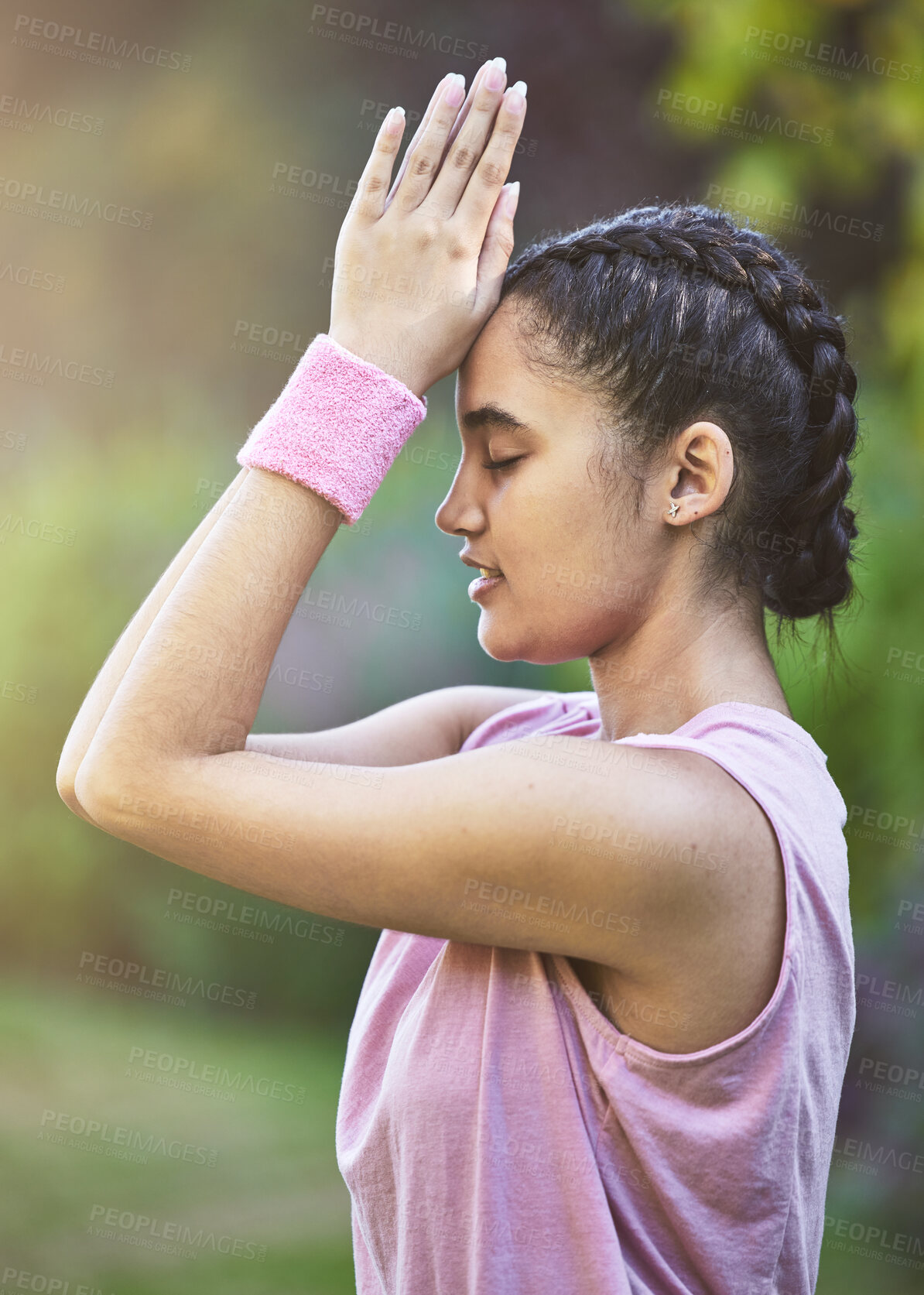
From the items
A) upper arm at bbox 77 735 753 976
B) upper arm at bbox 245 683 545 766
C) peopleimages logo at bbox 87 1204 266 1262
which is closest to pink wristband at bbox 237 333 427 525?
upper arm at bbox 77 735 753 976

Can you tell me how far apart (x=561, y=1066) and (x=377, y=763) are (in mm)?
448

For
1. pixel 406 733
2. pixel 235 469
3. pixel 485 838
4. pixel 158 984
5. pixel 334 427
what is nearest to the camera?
pixel 485 838

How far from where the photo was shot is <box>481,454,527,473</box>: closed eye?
962 millimetres

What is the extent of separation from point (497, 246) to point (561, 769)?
511 millimetres

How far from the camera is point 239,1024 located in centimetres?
268

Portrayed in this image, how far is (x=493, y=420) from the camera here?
964 millimetres

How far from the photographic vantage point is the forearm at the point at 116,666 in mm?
940

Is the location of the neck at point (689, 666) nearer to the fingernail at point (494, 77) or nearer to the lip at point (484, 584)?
the lip at point (484, 584)

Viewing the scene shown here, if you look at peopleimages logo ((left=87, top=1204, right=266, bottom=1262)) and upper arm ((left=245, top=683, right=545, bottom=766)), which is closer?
upper arm ((left=245, top=683, right=545, bottom=766))

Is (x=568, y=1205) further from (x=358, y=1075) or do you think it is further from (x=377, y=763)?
(x=377, y=763)

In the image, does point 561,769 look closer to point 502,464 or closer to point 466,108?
point 502,464

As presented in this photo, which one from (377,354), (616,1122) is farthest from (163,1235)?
(377,354)

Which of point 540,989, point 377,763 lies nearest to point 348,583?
point 377,763

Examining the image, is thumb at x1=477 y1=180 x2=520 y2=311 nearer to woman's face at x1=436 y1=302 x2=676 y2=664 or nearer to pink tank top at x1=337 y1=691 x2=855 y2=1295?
woman's face at x1=436 y1=302 x2=676 y2=664
